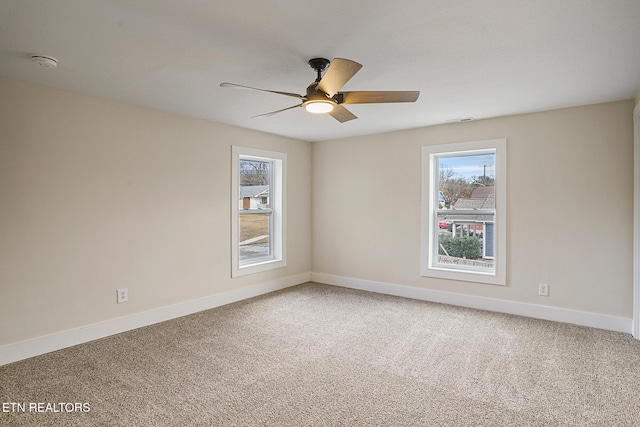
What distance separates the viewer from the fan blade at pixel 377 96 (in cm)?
238

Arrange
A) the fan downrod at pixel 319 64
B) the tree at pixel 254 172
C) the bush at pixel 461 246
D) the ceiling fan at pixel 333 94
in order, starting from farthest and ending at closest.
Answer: the tree at pixel 254 172 → the bush at pixel 461 246 → the fan downrod at pixel 319 64 → the ceiling fan at pixel 333 94

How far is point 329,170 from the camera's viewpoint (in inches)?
227

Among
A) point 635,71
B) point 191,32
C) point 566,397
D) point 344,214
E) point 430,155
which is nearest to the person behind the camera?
point 191,32

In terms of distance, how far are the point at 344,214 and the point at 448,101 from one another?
2.50 meters

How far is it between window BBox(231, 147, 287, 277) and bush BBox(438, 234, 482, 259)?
7.65 feet

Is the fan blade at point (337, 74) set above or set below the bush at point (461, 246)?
above

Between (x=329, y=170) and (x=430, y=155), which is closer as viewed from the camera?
(x=430, y=155)

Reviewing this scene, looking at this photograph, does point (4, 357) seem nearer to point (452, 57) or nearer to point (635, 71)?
point (452, 57)

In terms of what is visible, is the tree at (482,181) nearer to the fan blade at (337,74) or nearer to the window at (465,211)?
the window at (465,211)

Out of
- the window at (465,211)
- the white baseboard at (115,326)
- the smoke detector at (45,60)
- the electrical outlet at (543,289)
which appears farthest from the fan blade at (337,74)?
the electrical outlet at (543,289)

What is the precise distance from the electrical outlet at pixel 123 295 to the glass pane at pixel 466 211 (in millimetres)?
3746

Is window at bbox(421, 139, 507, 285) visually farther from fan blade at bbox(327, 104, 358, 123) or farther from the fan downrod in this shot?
the fan downrod

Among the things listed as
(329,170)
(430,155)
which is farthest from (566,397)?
(329,170)

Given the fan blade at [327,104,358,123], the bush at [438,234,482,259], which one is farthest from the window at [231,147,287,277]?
the bush at [438,234,482,259]
